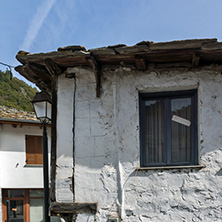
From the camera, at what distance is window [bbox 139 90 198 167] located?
4.91m

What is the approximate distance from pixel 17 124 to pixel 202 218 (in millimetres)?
9941

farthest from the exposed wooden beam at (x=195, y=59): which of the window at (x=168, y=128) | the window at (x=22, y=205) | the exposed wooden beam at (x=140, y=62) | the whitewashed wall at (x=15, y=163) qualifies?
the window at (x=22, y=205)

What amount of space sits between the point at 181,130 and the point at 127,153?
100cm

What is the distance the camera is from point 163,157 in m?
4.95

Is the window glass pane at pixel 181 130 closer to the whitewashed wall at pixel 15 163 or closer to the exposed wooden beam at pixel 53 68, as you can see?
the exposed wooden beam at pixel 53 68

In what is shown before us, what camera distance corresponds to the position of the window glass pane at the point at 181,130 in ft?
16.1

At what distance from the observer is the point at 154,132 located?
16.6 feet

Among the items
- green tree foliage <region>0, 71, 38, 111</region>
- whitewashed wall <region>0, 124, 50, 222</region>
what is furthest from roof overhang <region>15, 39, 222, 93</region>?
green tree foliage <region>0, 71, 38, 111</region>

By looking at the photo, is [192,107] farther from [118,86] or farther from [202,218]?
[202,218]

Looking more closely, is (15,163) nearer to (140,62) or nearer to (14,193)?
(14,193)

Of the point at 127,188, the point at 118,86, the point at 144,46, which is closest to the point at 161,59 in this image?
the point at 144,46

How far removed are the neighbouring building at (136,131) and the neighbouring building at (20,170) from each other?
8.07 meters

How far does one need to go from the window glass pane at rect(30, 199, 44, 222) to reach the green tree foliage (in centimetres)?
1827

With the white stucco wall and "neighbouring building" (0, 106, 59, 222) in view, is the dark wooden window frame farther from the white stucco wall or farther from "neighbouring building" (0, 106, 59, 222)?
the white stucco wall
